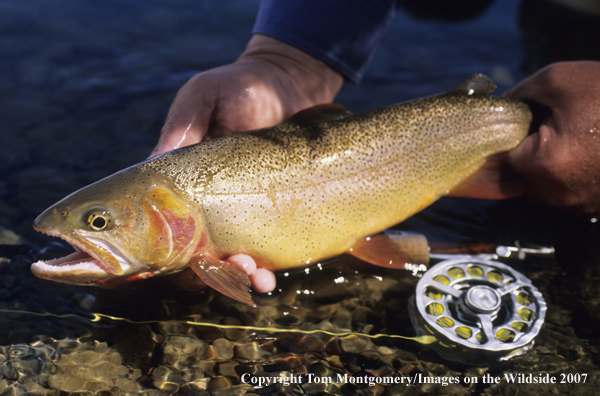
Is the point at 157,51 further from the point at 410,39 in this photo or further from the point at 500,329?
the point at 500,329

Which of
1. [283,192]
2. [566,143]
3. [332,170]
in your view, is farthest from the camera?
[566,143]

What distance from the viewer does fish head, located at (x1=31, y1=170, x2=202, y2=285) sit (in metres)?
2.41

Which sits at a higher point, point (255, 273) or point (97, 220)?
point (97, 220)

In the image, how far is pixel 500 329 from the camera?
2770 millimetres

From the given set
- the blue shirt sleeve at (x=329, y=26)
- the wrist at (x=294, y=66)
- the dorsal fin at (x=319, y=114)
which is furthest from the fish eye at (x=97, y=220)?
the blue shirt sleeve at (x=329, y=26)

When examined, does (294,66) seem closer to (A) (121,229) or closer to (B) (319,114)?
(B) (319,114)

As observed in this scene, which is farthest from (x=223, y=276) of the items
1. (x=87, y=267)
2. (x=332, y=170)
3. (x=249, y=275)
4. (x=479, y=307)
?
(x=479, y=307)

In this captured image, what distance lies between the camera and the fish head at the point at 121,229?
→ 241cm

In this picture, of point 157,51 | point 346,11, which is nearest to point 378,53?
point 346,11

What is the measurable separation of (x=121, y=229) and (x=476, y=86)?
279 cm

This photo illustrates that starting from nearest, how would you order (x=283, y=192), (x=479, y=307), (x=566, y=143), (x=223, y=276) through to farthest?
(x=223, y=276) → (x=479, y=307) → (x=283, y=192) → (x=566, y=143)

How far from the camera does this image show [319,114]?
317 cm

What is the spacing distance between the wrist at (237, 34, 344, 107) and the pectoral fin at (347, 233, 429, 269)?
148 centimetres

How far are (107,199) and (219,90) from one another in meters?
1.18
